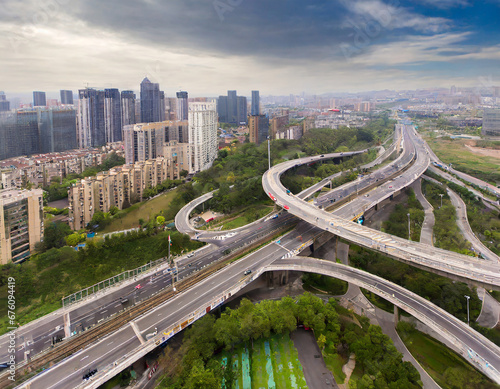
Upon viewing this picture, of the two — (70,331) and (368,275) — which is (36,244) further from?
(368,275)

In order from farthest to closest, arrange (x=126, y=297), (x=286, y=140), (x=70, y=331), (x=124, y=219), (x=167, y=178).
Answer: (x=286, y=140) < (x=167, y=178) < (x=124, y=219) < (x=126, y=297) < (x=70, y=331)

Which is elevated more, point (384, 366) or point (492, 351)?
point (492, 351)

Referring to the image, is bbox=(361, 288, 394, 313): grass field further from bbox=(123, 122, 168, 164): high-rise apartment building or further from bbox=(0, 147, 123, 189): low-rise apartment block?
bbox=(123, 122, 168, 164): high-rise apartment building

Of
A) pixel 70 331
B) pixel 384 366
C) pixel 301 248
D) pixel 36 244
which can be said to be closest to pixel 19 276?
pixel 36 244

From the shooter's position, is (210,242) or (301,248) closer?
(301,248)

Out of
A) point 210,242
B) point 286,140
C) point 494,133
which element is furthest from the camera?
point 286,140

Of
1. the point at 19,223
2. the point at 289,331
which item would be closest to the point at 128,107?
the point at 19,223

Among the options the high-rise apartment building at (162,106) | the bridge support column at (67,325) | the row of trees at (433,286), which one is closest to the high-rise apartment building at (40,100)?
the high-rise apartment building at (162,106)
